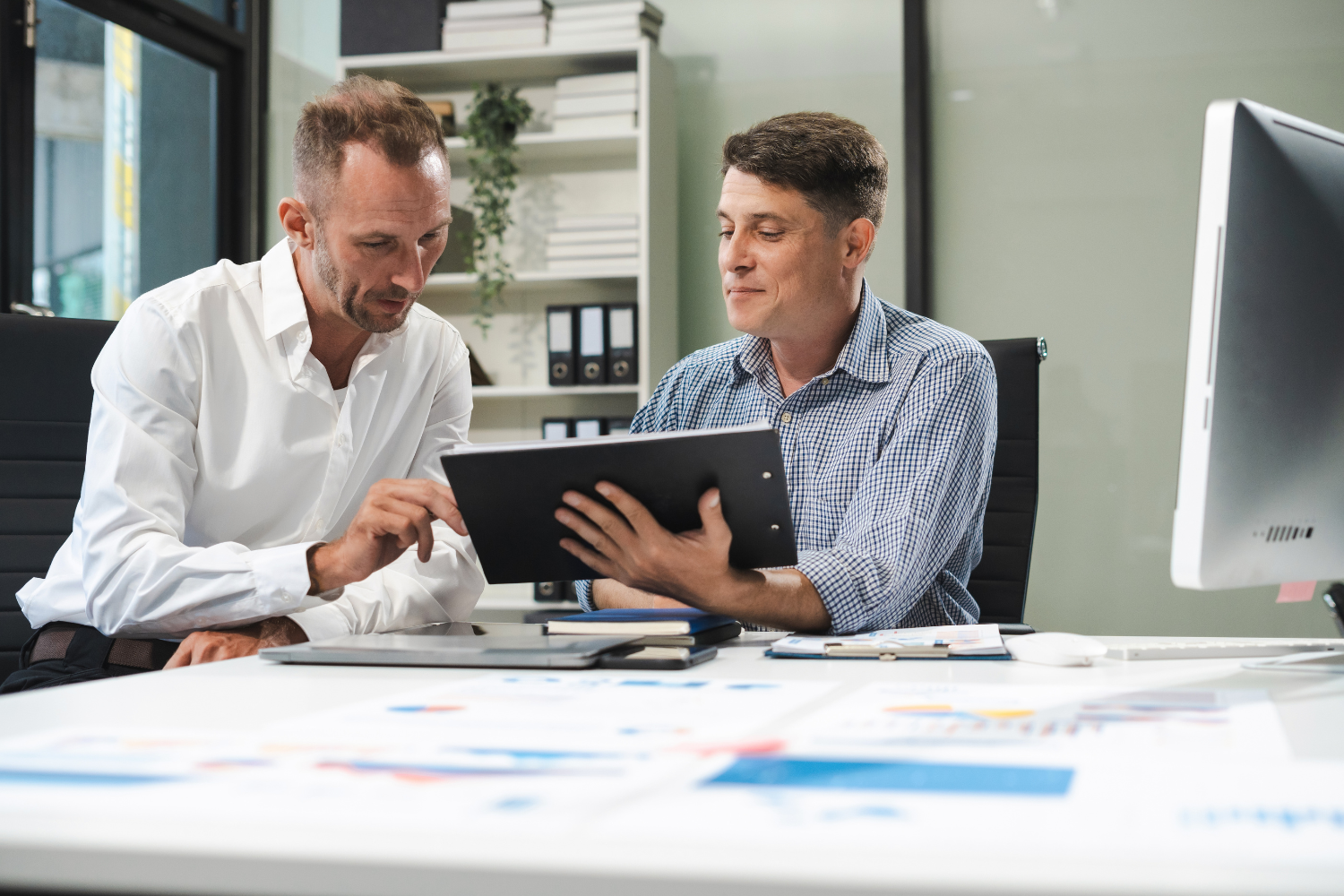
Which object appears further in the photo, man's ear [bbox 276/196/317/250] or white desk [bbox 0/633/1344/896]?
man's ear [bbox 276/196/317/250]

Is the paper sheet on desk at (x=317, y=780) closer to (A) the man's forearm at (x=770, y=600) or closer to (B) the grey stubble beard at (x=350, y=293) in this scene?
(A) the man's forearm at (x=770, y=600)

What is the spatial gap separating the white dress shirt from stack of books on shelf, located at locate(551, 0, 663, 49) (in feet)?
6.62

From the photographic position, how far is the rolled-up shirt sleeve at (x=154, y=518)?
1332 millimetres

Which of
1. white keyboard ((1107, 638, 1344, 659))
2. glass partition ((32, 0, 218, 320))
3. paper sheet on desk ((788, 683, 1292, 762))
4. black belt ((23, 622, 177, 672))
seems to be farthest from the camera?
glass partition ((32, 0, 218, 320))

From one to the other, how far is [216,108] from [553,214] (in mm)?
1259

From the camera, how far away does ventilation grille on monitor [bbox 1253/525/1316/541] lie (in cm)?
84

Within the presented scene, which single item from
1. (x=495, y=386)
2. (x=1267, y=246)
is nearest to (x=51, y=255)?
(x=495, y=386)

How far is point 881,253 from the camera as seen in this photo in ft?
11.6

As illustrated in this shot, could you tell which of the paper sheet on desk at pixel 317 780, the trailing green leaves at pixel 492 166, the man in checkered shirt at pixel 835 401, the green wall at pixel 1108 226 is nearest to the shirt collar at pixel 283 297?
the man in checkered shirt at pixel 835 401

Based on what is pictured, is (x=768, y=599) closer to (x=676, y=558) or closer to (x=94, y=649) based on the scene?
(x=676, y=558)

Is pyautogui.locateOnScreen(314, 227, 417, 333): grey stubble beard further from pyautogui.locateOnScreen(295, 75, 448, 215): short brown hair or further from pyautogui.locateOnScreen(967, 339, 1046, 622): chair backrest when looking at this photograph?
pyautogui.locateOnScreen(967, 339, 1046, 622): chair backrest

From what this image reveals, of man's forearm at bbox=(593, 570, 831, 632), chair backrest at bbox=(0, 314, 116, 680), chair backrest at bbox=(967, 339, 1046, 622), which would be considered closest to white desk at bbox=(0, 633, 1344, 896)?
man's forearm at bbox=(593, 570, 831, 632)

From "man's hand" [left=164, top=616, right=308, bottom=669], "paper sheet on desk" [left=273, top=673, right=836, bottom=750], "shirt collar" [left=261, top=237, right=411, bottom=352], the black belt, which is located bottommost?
the black belt

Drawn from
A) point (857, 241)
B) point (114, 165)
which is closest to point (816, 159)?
point (857, 241)
